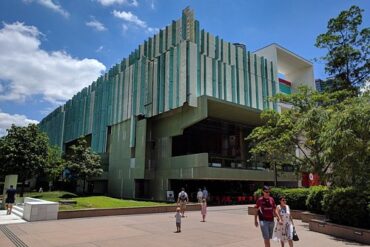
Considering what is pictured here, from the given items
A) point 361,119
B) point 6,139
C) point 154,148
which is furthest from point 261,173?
point 6,139

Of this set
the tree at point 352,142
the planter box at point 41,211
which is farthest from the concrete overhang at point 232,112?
the tree at point 352,142

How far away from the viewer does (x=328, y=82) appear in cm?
2089

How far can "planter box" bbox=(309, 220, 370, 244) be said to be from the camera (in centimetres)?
1004

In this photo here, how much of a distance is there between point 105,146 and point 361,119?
3350 cm

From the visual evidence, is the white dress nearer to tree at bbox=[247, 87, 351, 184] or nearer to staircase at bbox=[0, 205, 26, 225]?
tree at bbox=[247, 87, 351, 184]

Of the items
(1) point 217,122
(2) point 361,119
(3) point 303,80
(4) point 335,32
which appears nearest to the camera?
(2) point 361,119

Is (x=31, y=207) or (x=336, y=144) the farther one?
(x=31, y=207)

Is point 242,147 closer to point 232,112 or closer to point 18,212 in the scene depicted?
point 232,112

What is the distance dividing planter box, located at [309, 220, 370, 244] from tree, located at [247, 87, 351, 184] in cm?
387

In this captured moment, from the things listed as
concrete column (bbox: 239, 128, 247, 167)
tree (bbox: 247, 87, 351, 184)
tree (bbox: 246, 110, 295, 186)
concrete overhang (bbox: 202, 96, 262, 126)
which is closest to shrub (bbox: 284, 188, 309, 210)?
tree (bbox: 247, 87, 351, 184)

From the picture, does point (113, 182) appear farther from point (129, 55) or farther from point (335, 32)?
point (335, 32)

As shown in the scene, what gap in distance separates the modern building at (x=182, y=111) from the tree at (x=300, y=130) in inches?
312

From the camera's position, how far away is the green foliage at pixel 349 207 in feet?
34.7

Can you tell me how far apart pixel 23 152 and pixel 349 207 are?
93.5 ft
